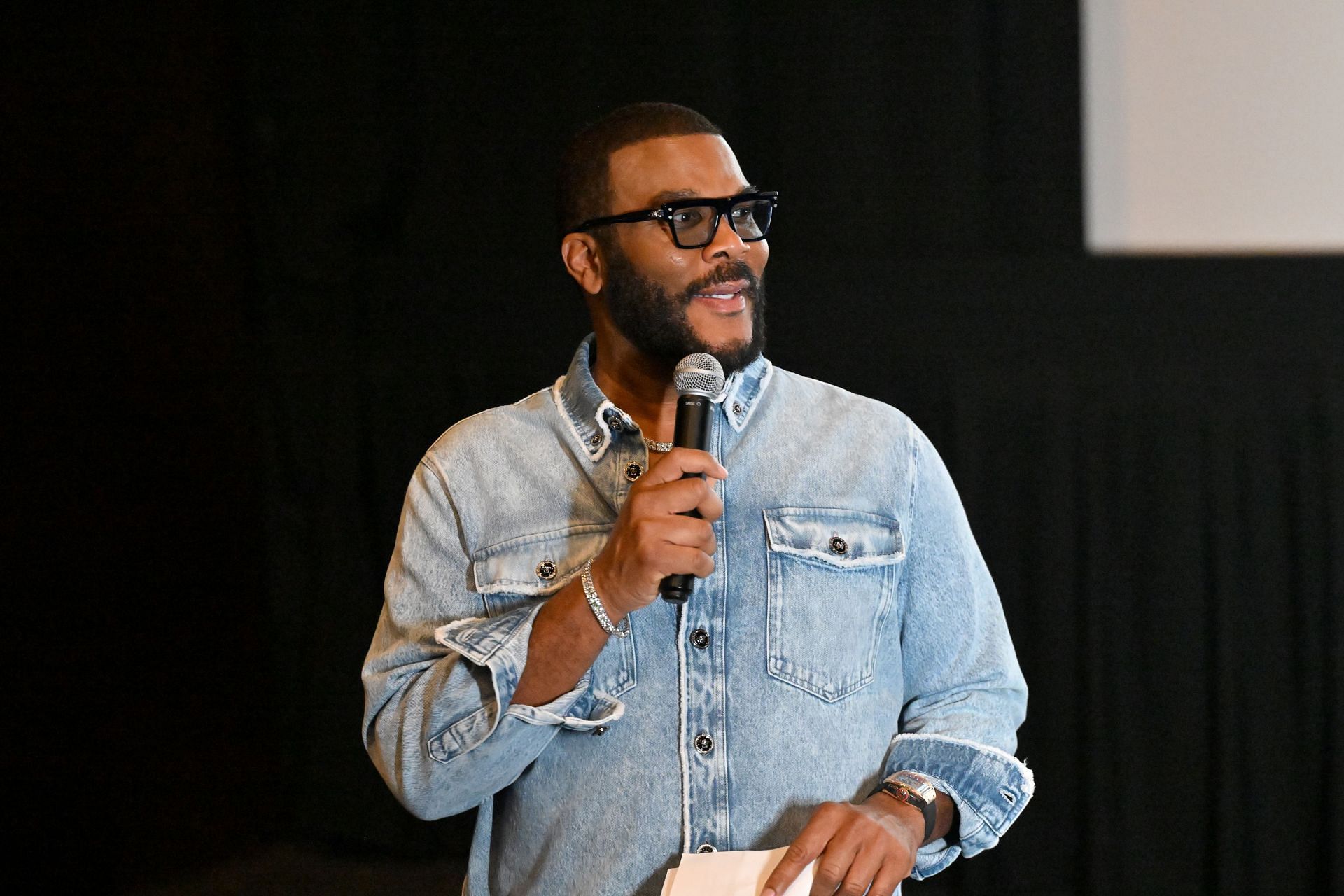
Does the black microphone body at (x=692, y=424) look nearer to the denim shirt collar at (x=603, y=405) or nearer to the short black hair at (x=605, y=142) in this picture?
the denim shirt collar at (x=603, y=405)

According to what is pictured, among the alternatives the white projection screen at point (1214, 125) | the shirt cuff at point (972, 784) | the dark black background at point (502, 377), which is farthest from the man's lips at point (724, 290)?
the white projection screen at point (1214, 125)

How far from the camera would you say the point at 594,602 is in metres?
1.19

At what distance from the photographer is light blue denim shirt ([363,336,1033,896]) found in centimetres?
128

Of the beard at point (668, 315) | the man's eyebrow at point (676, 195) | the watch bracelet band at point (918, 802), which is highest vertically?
the man's eyebrow at point (676, 195)

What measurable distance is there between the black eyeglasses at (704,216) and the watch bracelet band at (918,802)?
0.63 m

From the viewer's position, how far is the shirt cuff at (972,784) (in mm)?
1276

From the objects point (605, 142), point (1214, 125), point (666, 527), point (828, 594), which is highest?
point (1214, 125)

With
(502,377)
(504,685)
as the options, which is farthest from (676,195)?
(502,377)

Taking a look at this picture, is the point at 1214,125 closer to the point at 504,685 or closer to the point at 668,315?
the point at 668,315

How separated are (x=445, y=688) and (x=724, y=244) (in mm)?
573

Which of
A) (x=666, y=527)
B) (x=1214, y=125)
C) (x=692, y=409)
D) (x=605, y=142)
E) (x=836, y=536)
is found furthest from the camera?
(x=1214, y=125)

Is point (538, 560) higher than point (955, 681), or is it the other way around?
point (538, 560)

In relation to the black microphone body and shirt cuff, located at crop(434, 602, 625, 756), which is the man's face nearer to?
the black microphone body


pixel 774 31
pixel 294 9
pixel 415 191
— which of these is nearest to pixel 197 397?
pixel 415 191
